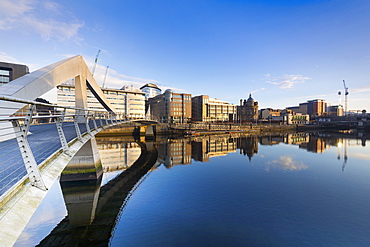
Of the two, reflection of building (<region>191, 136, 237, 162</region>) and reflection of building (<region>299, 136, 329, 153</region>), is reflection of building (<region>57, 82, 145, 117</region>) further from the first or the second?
reflection of building (<region>299, 136, 329, 153</region>)

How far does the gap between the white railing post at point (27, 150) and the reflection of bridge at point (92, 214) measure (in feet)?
21.0

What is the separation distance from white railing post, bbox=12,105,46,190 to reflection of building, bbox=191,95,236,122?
368 feet

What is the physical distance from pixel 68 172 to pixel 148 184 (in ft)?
24.0

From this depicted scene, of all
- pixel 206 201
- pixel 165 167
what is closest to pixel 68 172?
pixel 165 167

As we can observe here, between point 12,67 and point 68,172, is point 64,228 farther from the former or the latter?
point 12,67

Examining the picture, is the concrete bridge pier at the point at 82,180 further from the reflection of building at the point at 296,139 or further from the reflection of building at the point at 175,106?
the reflection of building at the point at 175,106

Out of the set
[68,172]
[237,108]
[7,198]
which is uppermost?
[237,108]

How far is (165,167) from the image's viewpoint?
24469mm

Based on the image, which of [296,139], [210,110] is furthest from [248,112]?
[296,139]

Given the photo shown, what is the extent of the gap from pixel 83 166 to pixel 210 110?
106 m

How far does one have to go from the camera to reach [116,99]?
93500 millimetres

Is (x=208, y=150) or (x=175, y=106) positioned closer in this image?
(x=208, y=150)

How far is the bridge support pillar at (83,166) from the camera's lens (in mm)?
16750

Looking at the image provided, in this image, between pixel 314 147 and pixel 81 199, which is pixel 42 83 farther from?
pixel 314 147
